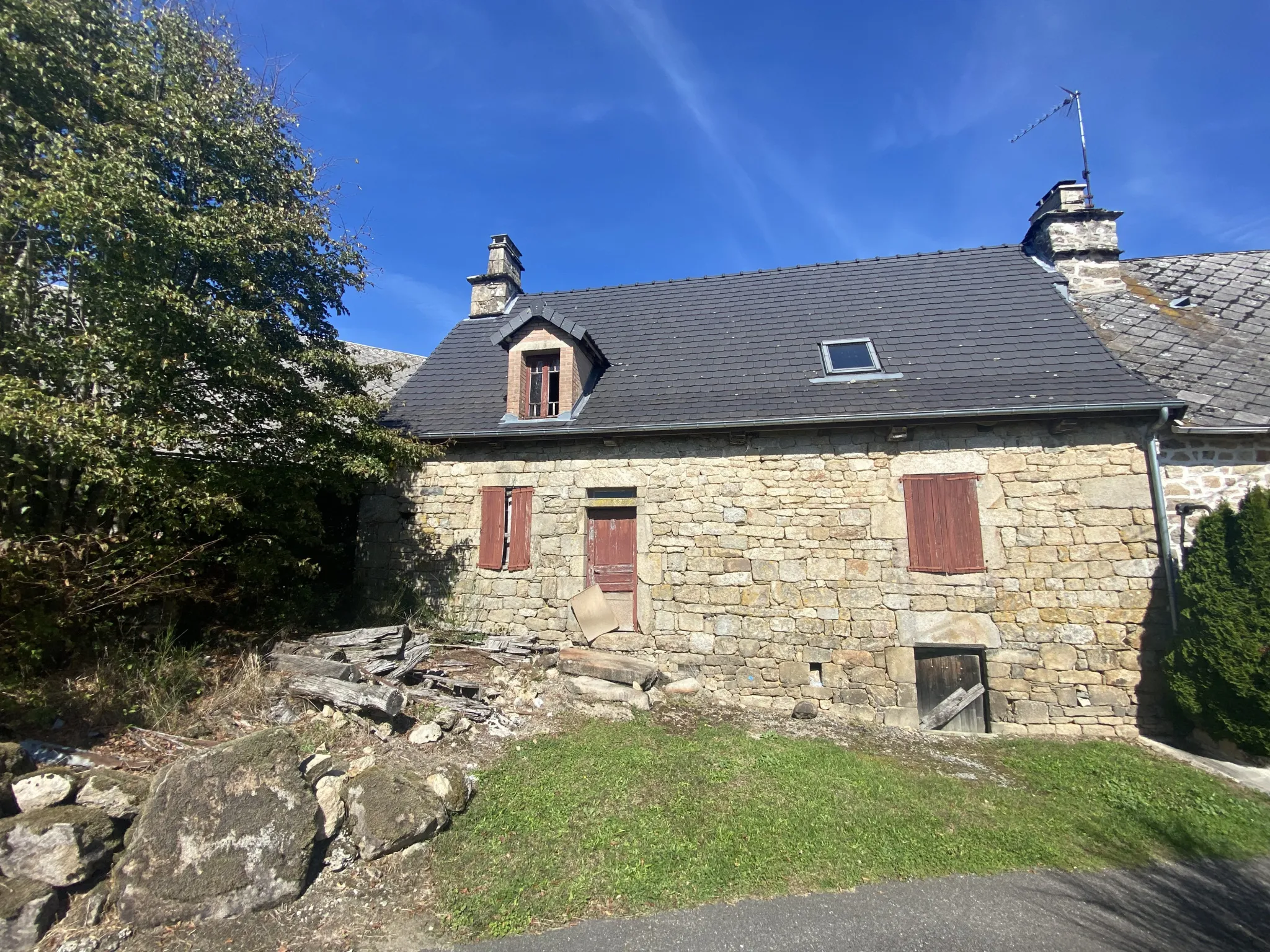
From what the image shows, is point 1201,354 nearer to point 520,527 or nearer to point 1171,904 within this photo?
point 1171,904

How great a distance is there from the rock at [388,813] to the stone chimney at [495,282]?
32.9 ft

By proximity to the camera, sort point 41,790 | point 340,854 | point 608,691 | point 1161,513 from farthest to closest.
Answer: point 608,691, point 1161,513, point 340,854, point 41,790

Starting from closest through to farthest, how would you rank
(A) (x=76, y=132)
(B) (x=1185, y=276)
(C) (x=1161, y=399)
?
(A) (x=76, y=132) < (C) (x=1161, y=399) < (B) (x=1185, y=276)

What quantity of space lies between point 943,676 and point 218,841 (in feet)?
24.4

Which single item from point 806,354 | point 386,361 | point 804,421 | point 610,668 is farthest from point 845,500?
point 386,361

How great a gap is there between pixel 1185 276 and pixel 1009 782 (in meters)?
9.60

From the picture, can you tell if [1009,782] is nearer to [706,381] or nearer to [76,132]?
[706,381]

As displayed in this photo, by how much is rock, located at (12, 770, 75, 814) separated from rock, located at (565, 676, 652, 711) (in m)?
4.55

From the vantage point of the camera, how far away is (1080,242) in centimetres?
1035

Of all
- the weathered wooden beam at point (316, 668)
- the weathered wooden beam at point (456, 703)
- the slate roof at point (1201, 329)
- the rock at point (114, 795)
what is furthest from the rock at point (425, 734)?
the slate roof at point (1201, 329)

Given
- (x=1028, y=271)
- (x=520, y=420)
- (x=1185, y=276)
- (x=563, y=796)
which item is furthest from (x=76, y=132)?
(x=1185, y=276)

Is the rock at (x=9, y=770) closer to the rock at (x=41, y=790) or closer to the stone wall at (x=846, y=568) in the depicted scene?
the rock at (x=41, y=790)

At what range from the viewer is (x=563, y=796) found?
16.0 ft

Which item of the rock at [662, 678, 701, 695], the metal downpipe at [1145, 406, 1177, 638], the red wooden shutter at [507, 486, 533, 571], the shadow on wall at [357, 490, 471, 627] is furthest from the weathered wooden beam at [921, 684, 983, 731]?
the shadow on wall at [357, 490, 471, 627]
